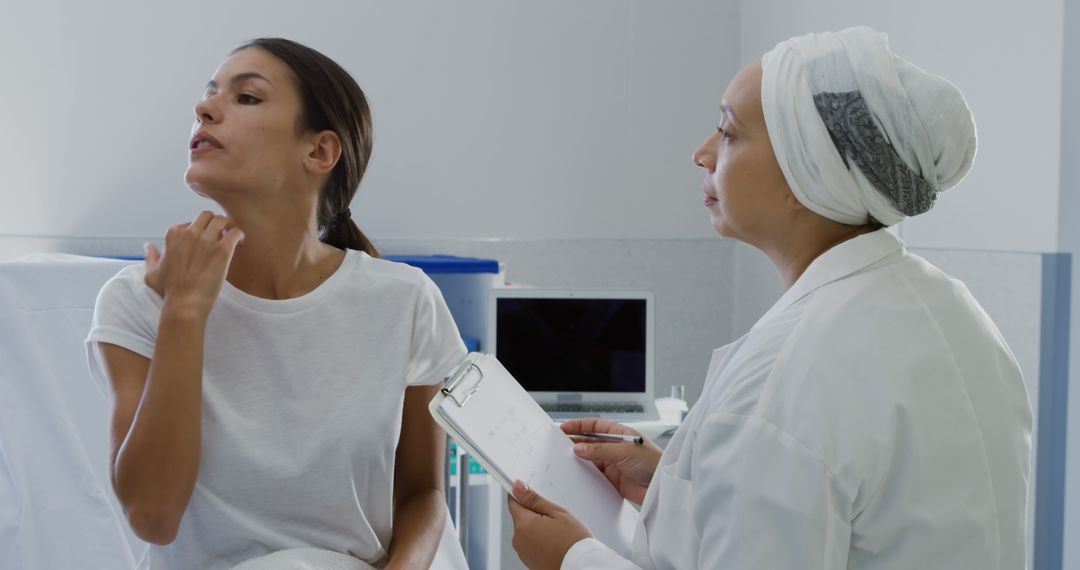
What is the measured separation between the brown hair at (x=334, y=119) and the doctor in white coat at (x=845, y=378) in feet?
1.96

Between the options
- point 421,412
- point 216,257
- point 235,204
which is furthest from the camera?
point 421,412

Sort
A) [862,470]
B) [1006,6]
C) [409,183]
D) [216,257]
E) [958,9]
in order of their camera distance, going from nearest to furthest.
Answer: [862,470], [216,257], [1006,6], [958,9], [409,183]

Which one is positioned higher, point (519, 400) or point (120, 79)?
point (120, 79)

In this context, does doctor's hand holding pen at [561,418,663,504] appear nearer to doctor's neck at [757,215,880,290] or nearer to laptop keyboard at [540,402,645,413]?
doctor's neck at [757,215,880,290]

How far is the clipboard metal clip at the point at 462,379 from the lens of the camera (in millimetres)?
1179

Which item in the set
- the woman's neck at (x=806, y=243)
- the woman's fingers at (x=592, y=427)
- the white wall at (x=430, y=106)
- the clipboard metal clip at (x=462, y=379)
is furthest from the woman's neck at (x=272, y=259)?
A: the white wall at (x=430, y=106)

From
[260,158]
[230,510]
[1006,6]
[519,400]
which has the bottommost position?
[230,510]

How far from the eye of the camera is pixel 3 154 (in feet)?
9.98

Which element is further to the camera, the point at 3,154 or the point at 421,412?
the point at 3,154

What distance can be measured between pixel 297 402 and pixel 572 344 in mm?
1279

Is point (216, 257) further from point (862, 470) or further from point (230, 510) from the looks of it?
point (862, 470)

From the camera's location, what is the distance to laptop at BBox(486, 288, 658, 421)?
2.49 metres

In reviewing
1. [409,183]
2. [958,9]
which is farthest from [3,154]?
[958,9]

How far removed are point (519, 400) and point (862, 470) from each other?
0.54 meters
